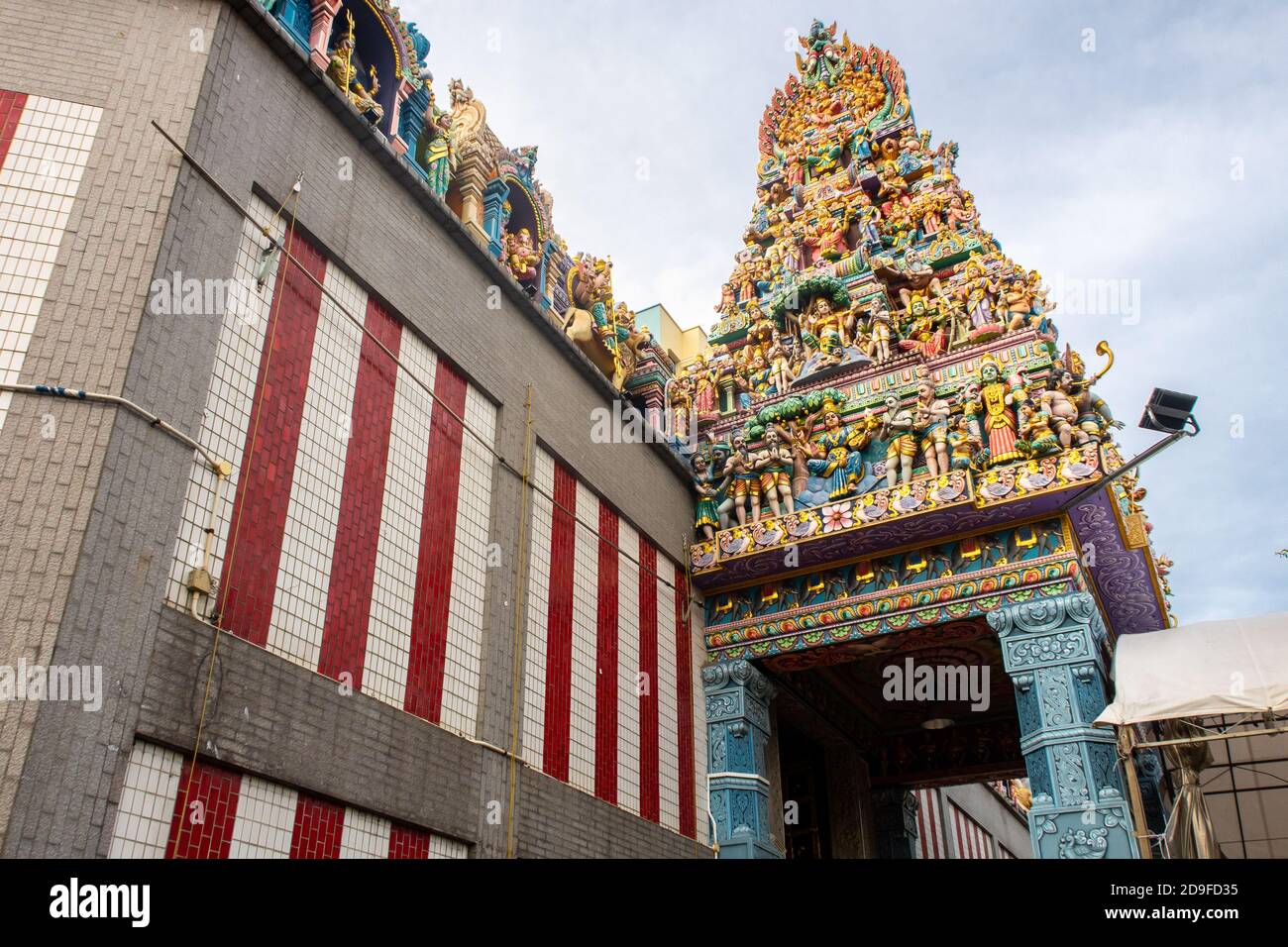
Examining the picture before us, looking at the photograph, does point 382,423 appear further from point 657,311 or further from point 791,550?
point 657,311

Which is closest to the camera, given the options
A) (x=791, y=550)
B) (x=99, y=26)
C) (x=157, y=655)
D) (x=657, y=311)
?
(x=157, y=655)

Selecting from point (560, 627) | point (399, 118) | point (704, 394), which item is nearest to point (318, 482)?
point (560, 627)

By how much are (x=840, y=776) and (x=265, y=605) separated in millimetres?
13112

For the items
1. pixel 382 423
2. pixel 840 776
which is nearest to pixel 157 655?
pixel 382 423

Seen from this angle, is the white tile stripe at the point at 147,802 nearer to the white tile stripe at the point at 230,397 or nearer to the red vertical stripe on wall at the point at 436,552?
the white tile stripe at the point at 230,397

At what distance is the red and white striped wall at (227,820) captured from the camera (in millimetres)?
7289

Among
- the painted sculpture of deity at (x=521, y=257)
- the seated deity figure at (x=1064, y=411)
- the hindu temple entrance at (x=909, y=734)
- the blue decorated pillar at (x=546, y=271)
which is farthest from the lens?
the blue decorated pillar at (x=546, y=271)

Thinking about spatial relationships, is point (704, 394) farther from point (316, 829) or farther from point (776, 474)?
point (316, 829)

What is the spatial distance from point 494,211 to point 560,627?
18.4 ft

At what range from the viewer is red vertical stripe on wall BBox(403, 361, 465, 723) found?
33.8 feet

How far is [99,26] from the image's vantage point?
31.1 feet

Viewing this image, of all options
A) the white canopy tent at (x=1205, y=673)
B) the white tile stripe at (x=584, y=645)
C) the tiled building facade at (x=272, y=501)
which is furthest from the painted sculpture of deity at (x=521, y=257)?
the white canopy tent at (x=1205, y=673)

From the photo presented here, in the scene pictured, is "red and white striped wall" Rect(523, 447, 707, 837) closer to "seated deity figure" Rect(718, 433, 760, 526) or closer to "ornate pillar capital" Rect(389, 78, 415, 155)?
"seated deity figure" Rect(718, 433, 760, 526)

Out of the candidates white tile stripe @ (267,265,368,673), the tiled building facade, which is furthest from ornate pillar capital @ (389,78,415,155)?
white tile stripe @ (267,265,368,673)
